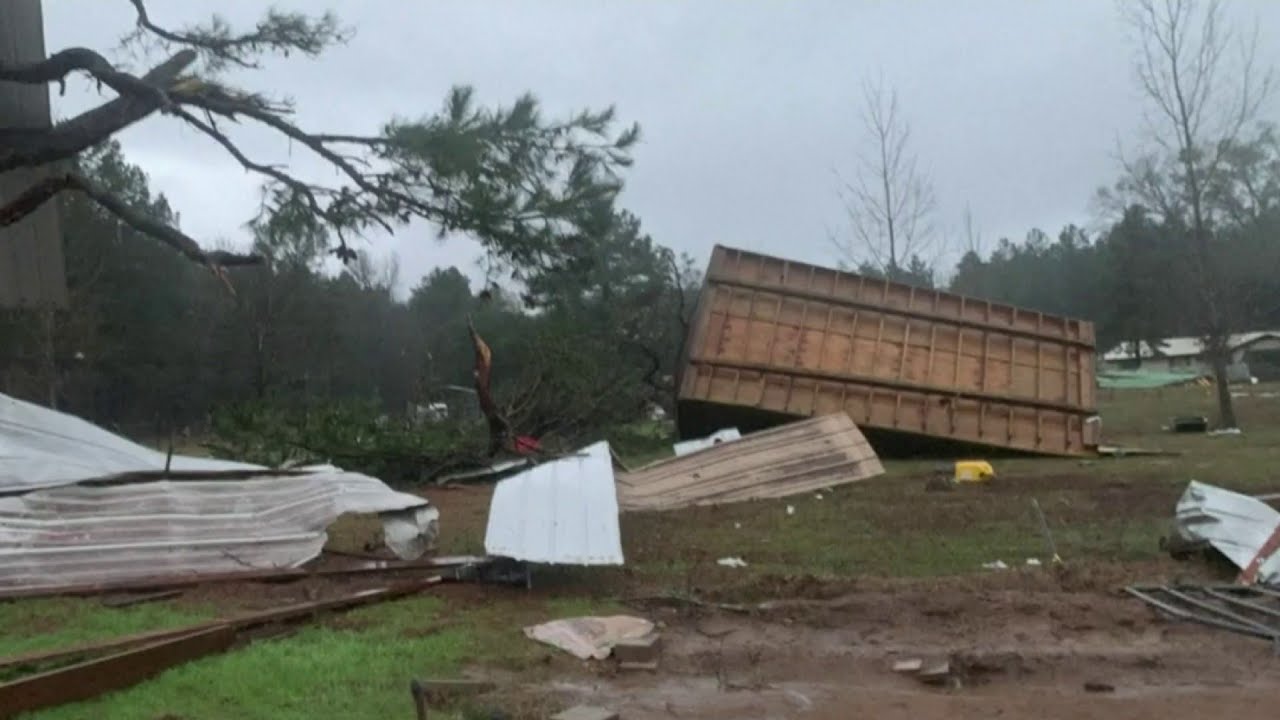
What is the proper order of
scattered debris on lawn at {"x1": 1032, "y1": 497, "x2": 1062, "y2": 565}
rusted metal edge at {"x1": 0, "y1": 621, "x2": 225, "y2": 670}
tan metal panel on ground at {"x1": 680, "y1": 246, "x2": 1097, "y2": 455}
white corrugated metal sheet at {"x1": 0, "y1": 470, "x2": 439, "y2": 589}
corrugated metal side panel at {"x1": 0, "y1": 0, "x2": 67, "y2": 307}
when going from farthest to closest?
tan metal panel on ground at {"x1": 680, "y1": 246, "x2": 1097, "y2": 455}
corrugated metal side panel at {"x1": 0, "y1": 0, "x2": 67, "y2": 307}
scattered debris on lawn at {"x1": 1032, "y1": 497, "x2": 1062, "y2": 565}
white corrugated metal sheet at {"x1": 0, "y1": 470, "x2": 439, "y2": 589}
rusted metal edge at {"x1": 0, "y1": 621, "x2": 225, "y2": 670}

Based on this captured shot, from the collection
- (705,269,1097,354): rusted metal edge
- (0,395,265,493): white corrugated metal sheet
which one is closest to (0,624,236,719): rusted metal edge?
(0,395,265,493): white corrugated metal sheet

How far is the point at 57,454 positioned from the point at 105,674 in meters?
4.06

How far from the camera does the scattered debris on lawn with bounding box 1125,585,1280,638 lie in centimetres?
631

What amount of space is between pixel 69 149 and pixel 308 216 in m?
2.10

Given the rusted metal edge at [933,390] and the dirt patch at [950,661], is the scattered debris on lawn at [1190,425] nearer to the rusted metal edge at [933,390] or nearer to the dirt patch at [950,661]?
the rusted metal edge at [933,390]

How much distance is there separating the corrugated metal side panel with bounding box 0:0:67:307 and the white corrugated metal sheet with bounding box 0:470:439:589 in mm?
4623

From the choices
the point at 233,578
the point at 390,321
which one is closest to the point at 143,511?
the point at 233,578

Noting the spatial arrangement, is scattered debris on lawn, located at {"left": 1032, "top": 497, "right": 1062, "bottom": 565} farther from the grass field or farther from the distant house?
the distant house

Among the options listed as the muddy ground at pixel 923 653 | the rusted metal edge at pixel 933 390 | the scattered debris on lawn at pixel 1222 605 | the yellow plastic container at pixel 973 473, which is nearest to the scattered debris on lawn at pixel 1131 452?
the rusted metal edge at pixel 933 390

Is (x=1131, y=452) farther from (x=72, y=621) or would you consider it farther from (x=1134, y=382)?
(x=1134, y=382)

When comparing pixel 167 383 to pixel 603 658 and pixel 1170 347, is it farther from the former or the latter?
pixel 1170 347

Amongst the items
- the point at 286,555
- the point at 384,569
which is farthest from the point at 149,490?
the point at 384,569

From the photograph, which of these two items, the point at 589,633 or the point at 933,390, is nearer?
the point at 589,633

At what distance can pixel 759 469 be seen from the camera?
13.9m
